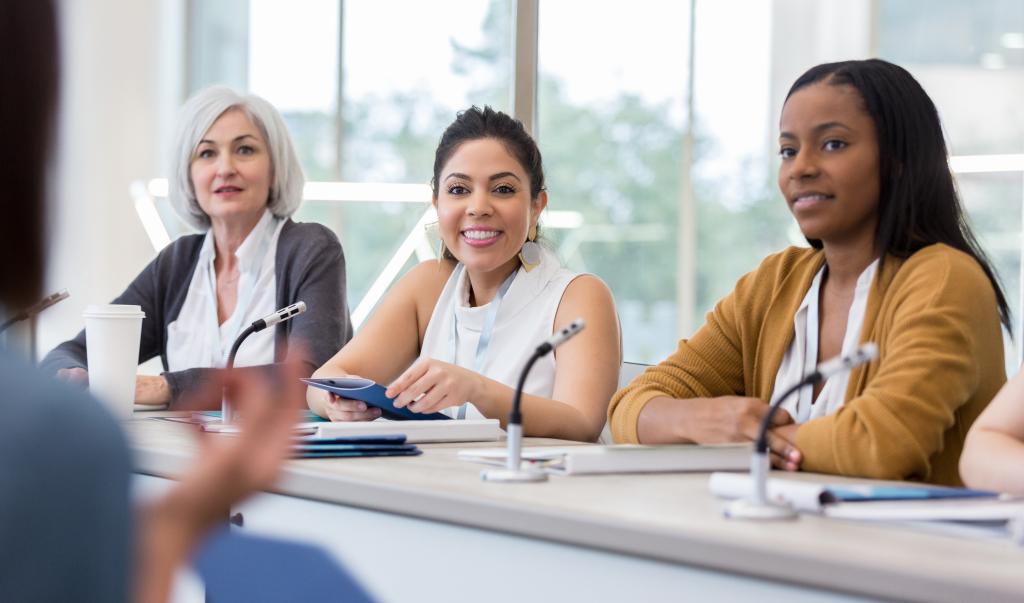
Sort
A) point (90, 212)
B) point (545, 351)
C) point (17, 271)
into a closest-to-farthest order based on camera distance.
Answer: point (17, 271) < point (545, 351) < point (90, 212)

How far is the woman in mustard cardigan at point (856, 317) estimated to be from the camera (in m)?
1.66

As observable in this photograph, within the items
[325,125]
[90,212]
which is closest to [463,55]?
[325,125]

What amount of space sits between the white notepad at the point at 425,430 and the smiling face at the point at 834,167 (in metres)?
0.65

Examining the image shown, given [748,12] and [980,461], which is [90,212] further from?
[980,461]

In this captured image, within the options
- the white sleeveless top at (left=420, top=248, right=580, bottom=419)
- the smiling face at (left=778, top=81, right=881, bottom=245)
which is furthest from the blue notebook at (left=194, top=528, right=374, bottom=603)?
the white sleeveless top at (left=420, top=248, right=580, bottom=419)

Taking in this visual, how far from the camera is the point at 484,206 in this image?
105 inches

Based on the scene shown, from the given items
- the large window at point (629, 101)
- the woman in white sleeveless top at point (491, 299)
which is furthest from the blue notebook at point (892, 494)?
the large window at point (629, 101)

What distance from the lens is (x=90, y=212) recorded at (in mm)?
5918

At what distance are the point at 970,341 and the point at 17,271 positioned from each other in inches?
58.2

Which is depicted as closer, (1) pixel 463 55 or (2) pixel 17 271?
(2) pixel 17 271

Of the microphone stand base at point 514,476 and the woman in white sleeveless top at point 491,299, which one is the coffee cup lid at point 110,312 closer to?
the woman in white sleeveless top at point 491,299

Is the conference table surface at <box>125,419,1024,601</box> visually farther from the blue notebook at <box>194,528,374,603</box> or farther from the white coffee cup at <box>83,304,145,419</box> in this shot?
the white coffee cup at <box>83,304,145,419</box>

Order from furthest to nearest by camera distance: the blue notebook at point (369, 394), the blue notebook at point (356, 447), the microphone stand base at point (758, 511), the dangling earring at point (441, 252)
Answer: the dangling earring at point (441, 252), the blue notebook at point (369, 394), the blue notebook at point (356, 447), the microphone stand base at point (758, 511)

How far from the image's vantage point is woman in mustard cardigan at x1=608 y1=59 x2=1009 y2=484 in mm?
1659
